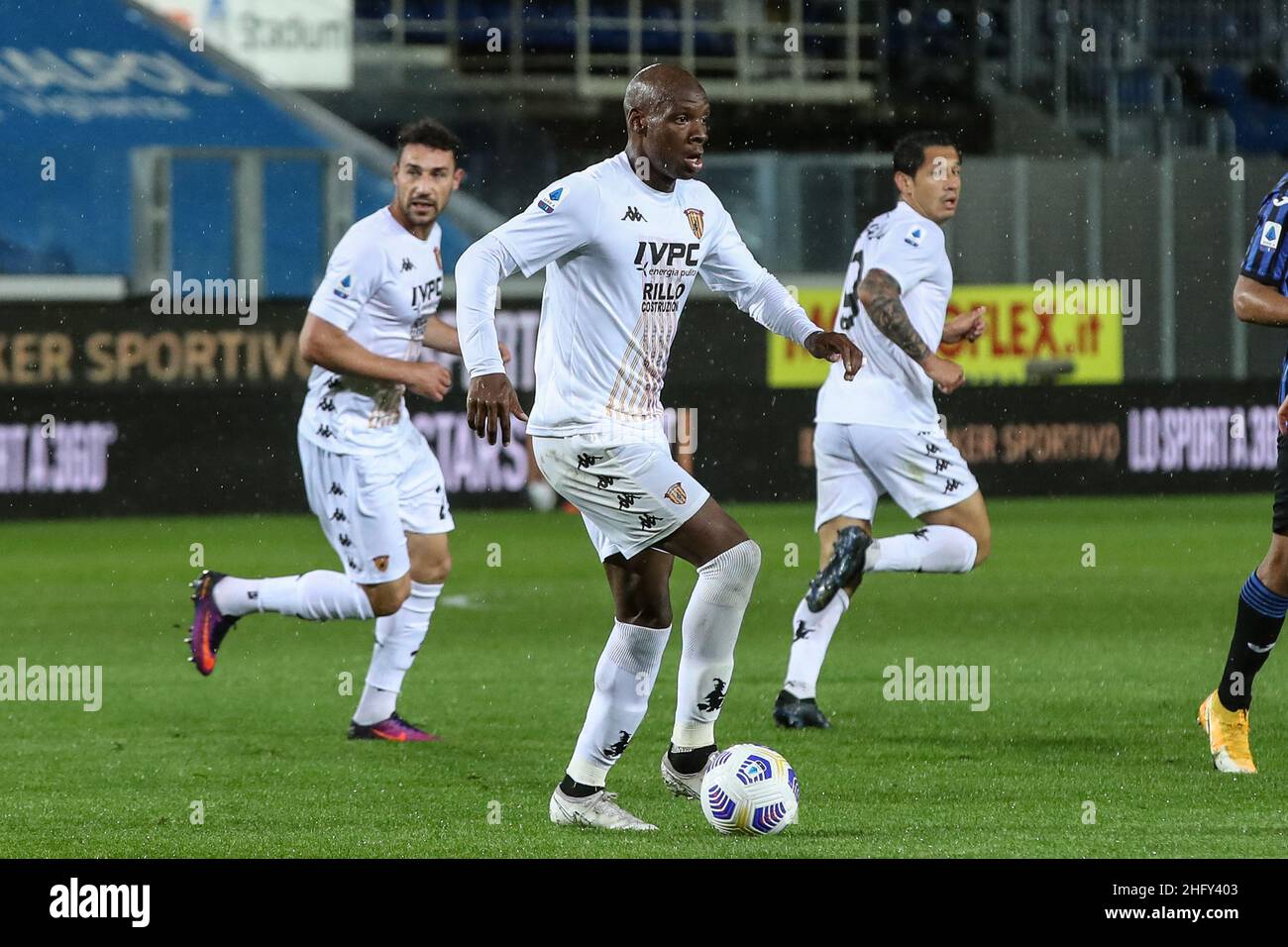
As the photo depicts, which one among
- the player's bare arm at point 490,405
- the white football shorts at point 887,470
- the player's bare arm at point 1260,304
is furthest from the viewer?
the white football shorts at point 887,470

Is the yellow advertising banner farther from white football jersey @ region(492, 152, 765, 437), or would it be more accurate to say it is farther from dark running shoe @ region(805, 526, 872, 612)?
white football jersey @ region(492, 152, 765, 437)

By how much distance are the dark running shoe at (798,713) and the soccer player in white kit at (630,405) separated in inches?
67.4

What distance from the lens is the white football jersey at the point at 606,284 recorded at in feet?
17.1

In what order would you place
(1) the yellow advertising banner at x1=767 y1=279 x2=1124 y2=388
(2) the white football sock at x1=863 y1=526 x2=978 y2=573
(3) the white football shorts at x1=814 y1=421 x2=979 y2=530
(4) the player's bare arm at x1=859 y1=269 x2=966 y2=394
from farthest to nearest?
(1) the yellow advertising banner at x1=767 y1=279 x2=1124 y2=388
(3) the white football shorts at x1=814 y1=421 x2=979 y2=530
(2) the white football sock at x1=863 y1=526 x2=978 y2=573
(4) the player's bare arm at x1=859 y1=269 x2=966 y2=394

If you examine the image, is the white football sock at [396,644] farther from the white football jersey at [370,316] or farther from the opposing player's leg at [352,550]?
the white football jersey at [370,316]

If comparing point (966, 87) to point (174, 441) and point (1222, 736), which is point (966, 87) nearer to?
point (174, 441)

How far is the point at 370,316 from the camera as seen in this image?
736 cm

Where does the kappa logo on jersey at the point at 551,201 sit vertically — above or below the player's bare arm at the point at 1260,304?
above

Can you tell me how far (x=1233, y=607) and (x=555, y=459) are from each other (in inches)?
269

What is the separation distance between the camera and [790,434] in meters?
17.2

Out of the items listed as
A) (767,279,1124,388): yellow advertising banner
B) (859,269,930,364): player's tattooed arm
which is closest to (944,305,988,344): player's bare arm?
(859,269,930,364): player's tattooed arm

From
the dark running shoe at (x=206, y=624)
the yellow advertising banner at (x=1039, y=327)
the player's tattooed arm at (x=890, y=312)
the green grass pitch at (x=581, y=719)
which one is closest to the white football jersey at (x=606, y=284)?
the green grass pitch at (x=581, y=719)

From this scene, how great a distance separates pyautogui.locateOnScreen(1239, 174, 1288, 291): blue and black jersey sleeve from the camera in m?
6.02

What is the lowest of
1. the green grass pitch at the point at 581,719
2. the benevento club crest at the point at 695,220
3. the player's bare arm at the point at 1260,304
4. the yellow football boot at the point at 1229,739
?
the green grass pitch at the point at 581,719
